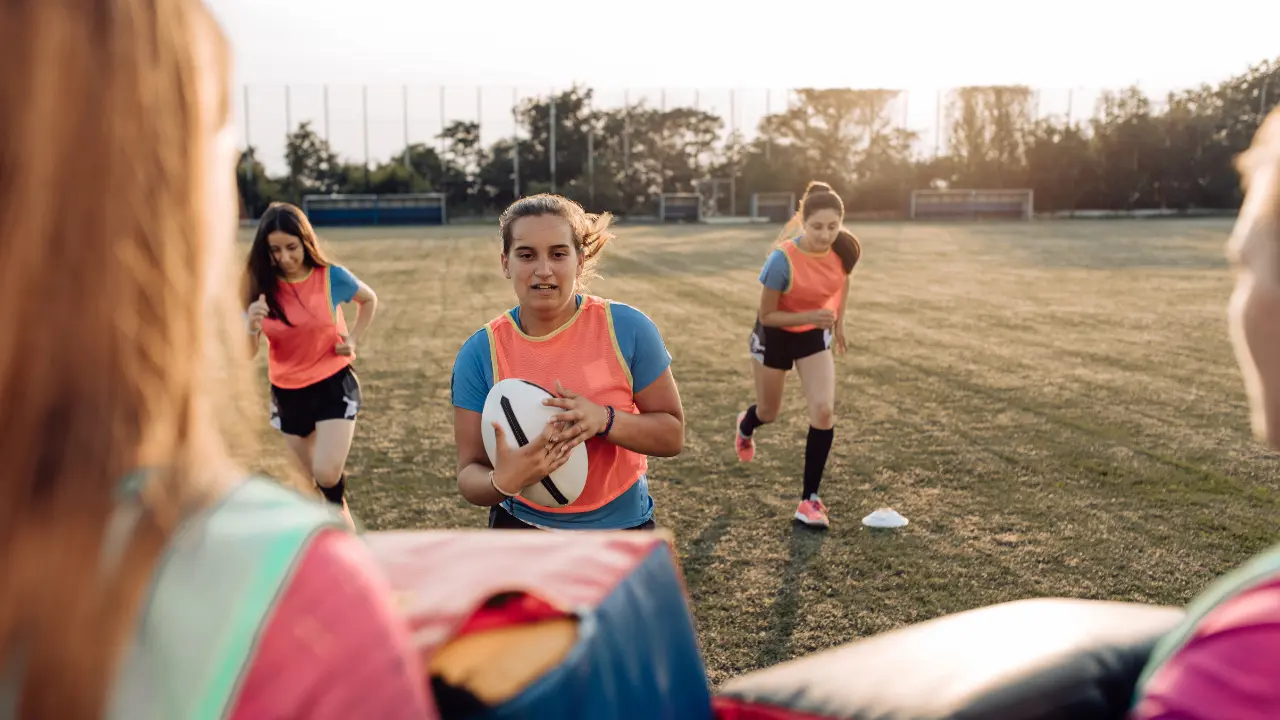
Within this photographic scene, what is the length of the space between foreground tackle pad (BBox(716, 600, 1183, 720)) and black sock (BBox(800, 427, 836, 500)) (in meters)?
4.49

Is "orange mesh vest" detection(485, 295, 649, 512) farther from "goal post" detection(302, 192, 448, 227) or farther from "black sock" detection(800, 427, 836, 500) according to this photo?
"goal post" detection(302, 192, 448, 227)

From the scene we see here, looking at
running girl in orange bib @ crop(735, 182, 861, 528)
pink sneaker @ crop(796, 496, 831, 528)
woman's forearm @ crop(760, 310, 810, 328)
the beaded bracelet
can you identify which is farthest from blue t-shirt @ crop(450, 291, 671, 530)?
woman's forearm @ crop(760, 310, 810, 328)

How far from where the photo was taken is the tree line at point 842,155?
51.5 metres

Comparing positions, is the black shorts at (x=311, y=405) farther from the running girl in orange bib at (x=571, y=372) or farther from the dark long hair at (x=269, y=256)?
the running girl in orange bib at (x=571, y=372)

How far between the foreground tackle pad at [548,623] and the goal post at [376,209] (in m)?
49.9

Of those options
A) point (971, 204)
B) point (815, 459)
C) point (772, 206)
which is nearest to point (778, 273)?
point (815, 459)

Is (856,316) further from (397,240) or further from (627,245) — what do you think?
(397,240)

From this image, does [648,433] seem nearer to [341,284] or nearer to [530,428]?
[530,428]

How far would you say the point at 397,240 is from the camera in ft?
117

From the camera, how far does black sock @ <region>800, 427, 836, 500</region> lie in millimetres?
6129

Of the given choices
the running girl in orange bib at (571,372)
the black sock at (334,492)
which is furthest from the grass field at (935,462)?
the running girl in orange bib at (571,372)

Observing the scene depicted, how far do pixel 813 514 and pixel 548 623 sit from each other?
4.91 meters

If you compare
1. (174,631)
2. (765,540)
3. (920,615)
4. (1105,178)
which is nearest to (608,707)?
(174,631)

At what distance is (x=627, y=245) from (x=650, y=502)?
2873cm
